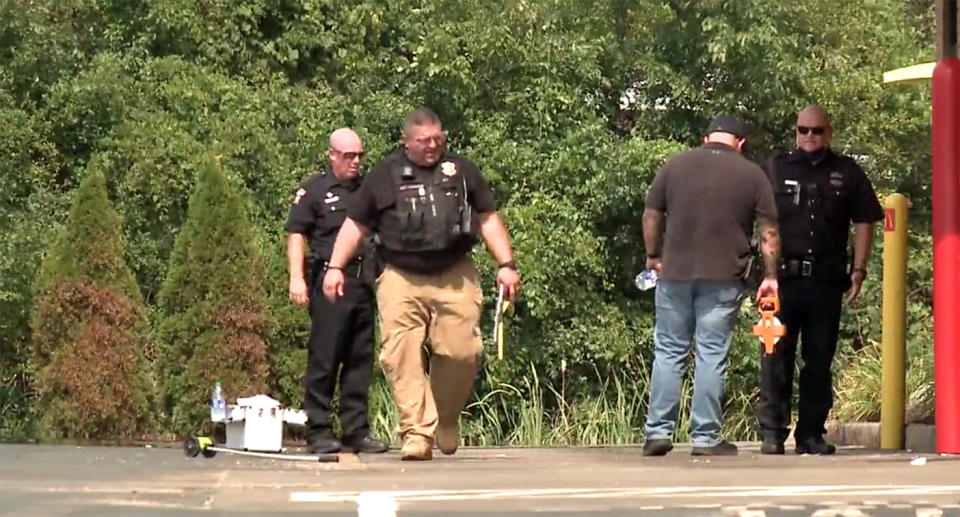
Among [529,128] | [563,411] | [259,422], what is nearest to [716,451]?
[259,422]

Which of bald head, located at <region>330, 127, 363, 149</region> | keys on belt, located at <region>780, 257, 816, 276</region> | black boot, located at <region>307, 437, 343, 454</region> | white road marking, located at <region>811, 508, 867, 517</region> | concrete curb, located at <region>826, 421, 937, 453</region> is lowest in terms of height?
white road marking, located at <region>811, 508, 867, 517</region>

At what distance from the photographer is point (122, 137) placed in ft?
56.2

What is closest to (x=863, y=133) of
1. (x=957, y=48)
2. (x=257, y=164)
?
(x=257, y=164)

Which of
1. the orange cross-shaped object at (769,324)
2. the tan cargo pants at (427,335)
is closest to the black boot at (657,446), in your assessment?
the orange cross-shaped object at (769,324)

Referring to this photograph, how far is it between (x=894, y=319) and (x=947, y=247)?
1402 millimetres

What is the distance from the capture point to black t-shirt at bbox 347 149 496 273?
8367 millimetres

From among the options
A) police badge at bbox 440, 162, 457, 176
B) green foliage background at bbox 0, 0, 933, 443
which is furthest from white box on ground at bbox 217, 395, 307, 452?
green foliage background at bbox 0, 0, 933, 443

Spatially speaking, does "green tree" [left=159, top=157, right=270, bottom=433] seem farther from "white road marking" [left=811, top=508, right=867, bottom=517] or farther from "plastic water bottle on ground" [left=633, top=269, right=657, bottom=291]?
"white road marking" [left=811, top=508, right=867, bottom=517]

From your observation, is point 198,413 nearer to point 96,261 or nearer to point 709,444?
point 96,261

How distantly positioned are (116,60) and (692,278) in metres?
10.7

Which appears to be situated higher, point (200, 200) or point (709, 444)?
point (200, 200)

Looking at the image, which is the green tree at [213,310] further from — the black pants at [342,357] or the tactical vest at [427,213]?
the tactical vest at [427,213]

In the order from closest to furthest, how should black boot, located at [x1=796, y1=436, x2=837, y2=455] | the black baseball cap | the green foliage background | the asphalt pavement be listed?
the asphalt pavement
the black baseball cap
black boot, located at [x1=796, y1=436, x2=837, y2=455]
the green foliage background

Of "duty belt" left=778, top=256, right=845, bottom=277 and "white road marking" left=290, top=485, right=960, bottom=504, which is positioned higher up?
"duty belt" left=778, top=256, right=845, bottom=277
